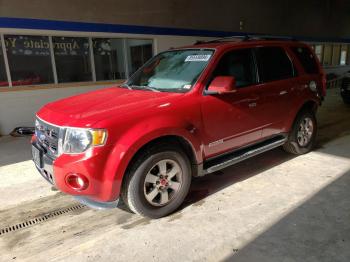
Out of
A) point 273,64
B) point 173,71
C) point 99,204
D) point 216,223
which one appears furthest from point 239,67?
point 99,204

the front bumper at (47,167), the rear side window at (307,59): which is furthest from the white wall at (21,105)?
the rear side window at (307,59)

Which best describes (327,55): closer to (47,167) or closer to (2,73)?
(2,73)

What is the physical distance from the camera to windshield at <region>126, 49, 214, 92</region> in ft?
11.8

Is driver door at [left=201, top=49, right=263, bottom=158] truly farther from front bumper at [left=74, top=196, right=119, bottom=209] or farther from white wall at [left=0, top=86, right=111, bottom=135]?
white wall at [left=0, top=86, right=111, bottom=135]

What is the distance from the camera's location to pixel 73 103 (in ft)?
11.4

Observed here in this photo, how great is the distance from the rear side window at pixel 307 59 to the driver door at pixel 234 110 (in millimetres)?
1159

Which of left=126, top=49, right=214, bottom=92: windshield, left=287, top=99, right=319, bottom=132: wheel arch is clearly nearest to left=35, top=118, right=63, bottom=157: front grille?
left=126, top=49, right=214, bottom=92: windshield

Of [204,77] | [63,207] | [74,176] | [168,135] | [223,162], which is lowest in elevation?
[63,207]

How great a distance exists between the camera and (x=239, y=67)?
154 inches

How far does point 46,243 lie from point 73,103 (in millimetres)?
1497

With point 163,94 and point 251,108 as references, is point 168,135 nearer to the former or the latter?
point 163,94

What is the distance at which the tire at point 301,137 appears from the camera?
4777mm

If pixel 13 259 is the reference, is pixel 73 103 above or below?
above

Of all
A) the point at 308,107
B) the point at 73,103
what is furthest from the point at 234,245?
the point at 308,107
